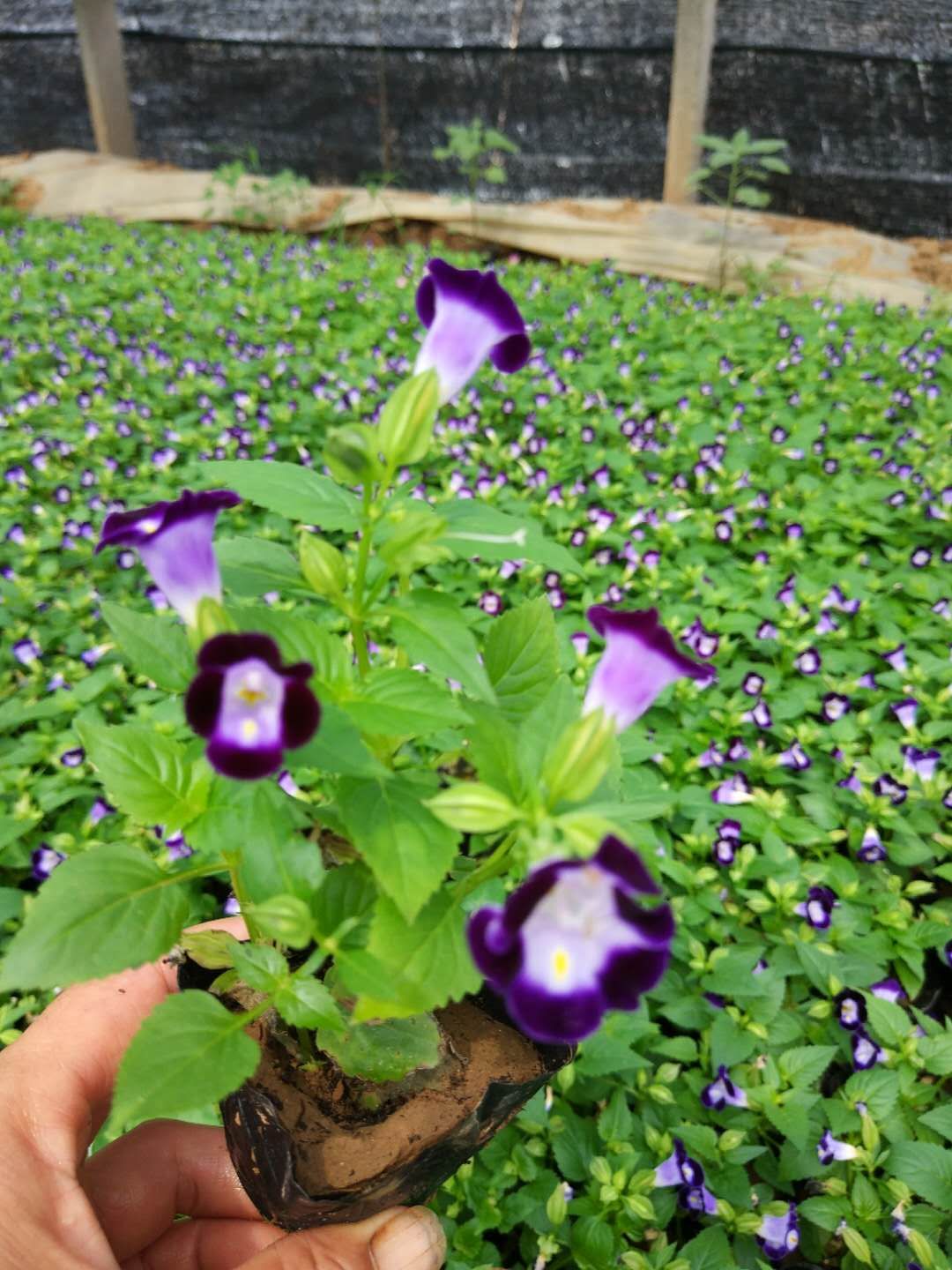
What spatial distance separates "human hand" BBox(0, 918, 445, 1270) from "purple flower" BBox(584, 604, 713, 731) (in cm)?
77

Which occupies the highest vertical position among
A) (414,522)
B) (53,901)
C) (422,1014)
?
(414,522)

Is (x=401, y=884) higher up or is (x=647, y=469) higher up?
(x=401, y=884)

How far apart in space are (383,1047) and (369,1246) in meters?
0.40

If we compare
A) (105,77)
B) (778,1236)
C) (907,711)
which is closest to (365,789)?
(778,1236)

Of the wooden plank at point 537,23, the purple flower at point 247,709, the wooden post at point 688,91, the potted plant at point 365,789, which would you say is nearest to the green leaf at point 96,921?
the potted plant at point 365,789

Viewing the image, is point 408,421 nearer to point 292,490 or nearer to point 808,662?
point 292,490

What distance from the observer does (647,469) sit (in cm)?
390

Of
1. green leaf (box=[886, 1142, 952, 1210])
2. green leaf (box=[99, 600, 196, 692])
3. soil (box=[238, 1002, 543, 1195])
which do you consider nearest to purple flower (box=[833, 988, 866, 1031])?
green leaf (box=[886, 1142, 952, 1210])

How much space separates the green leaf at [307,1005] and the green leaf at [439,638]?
1.21ft

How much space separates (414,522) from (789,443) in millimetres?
3714

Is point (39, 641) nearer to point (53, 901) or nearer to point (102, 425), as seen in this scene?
point (102, 425)

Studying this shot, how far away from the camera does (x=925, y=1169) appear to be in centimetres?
160

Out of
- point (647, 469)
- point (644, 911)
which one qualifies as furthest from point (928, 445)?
point (644, 911)

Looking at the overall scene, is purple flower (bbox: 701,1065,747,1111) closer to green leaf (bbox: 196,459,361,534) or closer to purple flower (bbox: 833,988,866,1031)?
purple flower (bbox: 833,988,866,1031)
